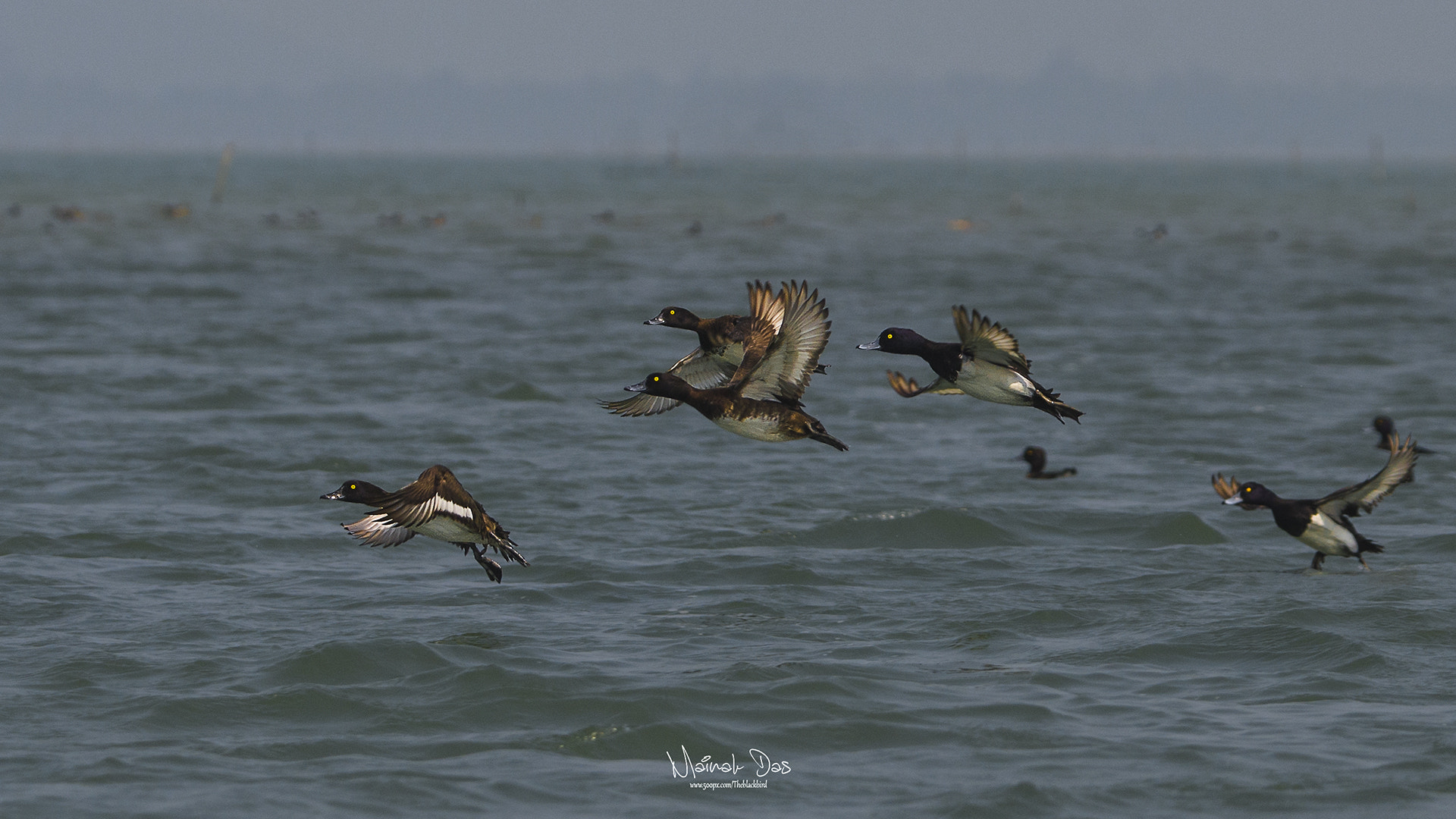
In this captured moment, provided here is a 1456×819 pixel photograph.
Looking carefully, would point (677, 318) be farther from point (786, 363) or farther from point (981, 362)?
point (981, 362)

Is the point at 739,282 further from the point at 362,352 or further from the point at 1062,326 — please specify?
the point at 362,352

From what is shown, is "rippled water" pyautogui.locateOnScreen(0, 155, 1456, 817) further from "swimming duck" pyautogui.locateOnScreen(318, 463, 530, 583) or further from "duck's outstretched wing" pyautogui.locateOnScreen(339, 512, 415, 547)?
"swimming duck" pyautogui.locateOnScreen(318, 463, 530, 583)

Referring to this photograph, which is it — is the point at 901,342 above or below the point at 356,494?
above

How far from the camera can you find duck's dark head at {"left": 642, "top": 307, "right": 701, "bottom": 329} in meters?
14.6

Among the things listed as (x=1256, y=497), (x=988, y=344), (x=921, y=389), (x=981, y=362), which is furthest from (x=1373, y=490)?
(x=988, y=344)

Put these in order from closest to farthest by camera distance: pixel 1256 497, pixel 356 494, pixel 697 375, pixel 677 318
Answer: pixel 356 494, pixel 677 318, pixel 697 375, pixel 1256 497

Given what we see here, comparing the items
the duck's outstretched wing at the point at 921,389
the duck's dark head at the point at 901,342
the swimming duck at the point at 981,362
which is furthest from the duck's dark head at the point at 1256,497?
the duck's dark head at the point at 901,342

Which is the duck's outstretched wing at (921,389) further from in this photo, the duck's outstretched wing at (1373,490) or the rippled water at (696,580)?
the duck's outstretched wing at (1373,490)

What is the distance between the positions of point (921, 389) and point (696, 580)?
3.76 m

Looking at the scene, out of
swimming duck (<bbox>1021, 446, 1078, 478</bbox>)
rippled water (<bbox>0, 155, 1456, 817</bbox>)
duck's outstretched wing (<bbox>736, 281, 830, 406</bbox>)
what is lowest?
rippled water (<bbox>0, 155, 1456, 817</bbox>)

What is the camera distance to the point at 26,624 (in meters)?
16.3

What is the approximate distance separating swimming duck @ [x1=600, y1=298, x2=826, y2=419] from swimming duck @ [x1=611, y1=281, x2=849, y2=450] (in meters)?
0.85

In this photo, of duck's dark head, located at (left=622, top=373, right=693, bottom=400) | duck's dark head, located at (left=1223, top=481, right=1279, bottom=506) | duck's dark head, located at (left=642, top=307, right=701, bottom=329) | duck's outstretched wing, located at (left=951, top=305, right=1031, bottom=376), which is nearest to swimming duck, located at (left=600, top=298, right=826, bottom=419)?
duck's dark head, located at (left=642, top=307, right=701, bottom=329)

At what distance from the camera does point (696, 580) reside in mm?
18484
